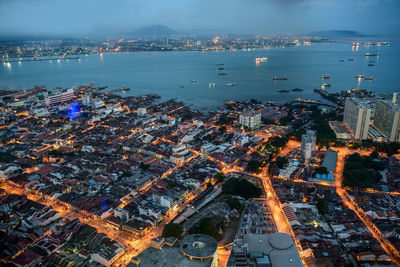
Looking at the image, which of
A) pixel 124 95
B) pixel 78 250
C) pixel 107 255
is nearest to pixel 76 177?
pixel 78 250

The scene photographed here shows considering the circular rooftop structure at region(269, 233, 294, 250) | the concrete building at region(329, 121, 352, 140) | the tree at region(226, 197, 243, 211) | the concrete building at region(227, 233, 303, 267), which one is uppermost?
the concrete building at region(329, 121, 352, 140)

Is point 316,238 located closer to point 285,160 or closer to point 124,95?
point 285,160

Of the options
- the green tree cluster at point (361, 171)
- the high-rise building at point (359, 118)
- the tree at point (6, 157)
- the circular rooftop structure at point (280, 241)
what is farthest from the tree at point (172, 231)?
the high-rise building at point (359, 118)

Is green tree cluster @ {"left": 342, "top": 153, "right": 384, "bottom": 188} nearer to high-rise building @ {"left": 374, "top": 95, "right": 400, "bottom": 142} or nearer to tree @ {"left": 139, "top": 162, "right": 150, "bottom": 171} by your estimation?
high-rise building @ {"left": 374, "top": 95, "right": 400, "bottom": 142}

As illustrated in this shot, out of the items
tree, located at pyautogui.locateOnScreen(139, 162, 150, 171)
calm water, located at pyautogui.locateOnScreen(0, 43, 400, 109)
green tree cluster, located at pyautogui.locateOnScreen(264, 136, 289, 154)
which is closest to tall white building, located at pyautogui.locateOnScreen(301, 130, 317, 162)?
green tree cluster, located at pyautogui.locateOnScreen(264, 136, 289, 154)

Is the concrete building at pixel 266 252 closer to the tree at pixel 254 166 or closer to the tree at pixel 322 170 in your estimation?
the tree at pixel 254 166

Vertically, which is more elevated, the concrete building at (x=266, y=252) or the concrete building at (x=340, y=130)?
the concrete building at (x=340, y=130)

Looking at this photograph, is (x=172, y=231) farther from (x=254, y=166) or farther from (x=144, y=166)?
(x=254, y=166)

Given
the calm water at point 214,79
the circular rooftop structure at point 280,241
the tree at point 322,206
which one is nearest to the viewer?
the circular rooftop structure at point 280,241
